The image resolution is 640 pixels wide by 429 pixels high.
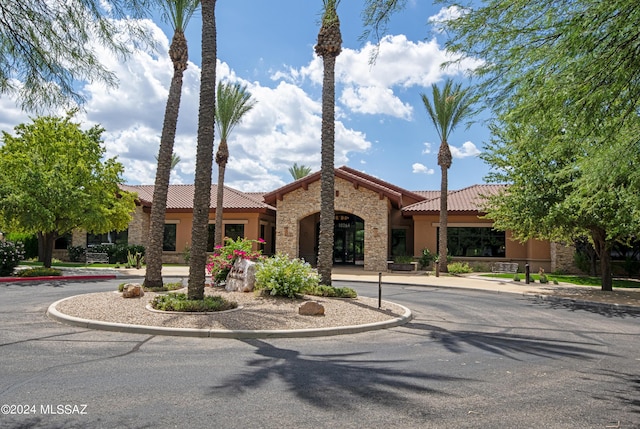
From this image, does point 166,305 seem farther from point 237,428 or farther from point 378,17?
point 378,17

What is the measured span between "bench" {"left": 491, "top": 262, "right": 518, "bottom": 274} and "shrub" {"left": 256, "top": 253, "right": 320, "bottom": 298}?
662 inches

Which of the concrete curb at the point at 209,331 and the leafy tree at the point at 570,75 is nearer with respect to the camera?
the leafy tree at the point at 570,75

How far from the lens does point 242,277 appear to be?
1248 centimetres

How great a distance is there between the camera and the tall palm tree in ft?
32.2

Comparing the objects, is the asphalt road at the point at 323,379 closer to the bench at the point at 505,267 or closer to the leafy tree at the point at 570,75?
the leafy tree at the point at 570,75

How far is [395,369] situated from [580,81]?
405cm

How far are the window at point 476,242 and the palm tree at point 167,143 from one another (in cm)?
1955

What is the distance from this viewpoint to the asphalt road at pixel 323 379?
416cm

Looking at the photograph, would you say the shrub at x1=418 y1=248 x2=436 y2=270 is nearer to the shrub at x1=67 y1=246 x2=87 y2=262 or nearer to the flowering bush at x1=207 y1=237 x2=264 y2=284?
the flowering bush at x1=207 y1=237 x2=264 y2=284

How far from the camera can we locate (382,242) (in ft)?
83.0

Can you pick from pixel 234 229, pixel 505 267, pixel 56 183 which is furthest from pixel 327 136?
pixel 234 229

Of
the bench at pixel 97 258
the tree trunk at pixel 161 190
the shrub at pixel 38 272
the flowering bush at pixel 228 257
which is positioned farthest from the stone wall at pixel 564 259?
the bench at pixel 97 258

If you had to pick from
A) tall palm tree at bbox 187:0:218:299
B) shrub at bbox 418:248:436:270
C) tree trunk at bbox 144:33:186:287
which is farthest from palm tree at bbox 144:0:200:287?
shrub at bbox 418:248:436:270

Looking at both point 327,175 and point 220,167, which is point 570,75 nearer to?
point 327,175
